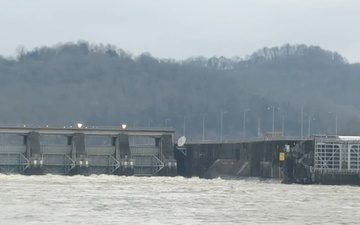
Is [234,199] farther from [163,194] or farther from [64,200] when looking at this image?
[64,200]

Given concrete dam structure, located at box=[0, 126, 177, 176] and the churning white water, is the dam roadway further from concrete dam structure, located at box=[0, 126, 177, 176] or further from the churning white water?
the churning white water

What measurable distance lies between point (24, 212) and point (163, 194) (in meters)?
27.5

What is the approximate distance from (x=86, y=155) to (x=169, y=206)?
3032 inches

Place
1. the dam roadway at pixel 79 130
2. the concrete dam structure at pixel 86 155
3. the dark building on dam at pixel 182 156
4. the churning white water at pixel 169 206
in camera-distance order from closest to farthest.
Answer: the churning white water at pixel 169 206 → the dark building on dam at pixel 182 156 → the concrete dam structure at pixel 86 155 → the dam roadway at pixel 79 130

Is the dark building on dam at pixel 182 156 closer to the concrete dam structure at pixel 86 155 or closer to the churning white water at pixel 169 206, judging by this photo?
the concrete dam structure at pixel 86 155

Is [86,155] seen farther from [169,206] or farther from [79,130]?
[169,206]

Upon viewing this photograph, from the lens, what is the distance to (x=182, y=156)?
164 meters

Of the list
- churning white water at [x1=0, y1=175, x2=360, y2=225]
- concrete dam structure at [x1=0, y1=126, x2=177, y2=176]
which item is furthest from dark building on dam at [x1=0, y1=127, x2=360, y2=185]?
churning white water at [x1=0, y1=175, x2=360, y2=225]

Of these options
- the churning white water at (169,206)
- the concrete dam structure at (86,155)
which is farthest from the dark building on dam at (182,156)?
the churning white water at (169,206)

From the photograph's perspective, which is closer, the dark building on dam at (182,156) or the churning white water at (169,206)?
the churning white water at (169,206)

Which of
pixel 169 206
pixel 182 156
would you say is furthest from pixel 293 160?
pixel 169 206

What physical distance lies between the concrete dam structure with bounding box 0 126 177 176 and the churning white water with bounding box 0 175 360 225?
4844 cm

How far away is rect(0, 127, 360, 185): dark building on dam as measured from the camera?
13062cm

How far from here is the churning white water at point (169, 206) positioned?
62.7 metres
